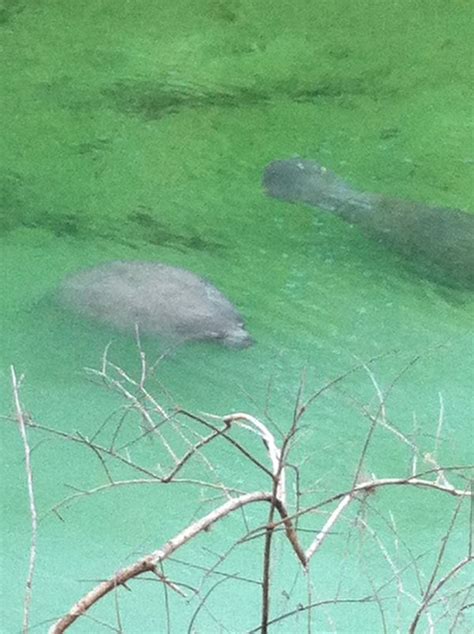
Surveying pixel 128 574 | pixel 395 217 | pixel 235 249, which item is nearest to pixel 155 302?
pixel 235 249

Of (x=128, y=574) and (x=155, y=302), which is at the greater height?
(x=128, y=574)

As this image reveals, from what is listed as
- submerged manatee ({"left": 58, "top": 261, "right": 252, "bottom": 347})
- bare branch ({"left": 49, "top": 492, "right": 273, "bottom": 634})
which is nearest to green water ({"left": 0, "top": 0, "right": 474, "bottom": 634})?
submerged manatee ({"left": 58, "top": 261, "right": 252, "bottom": 347})

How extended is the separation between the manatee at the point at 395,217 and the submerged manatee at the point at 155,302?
12.2 inches

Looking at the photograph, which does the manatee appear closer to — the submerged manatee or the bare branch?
the submerged manatee

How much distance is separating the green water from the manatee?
0.03m

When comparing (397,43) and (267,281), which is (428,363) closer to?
(267,281)

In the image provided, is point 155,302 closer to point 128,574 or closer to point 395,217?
point 395,217

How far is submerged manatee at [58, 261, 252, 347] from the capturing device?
76.4 inches

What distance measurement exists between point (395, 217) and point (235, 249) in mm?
362

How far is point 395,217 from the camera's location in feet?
6.79

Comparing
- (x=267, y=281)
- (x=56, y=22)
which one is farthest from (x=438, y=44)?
(x=56, y=22)

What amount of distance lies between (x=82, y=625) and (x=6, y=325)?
2.22 feet

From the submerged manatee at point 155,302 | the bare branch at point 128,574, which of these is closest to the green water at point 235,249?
the submerged manatee at point 155,302

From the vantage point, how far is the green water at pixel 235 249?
5.33 feet
